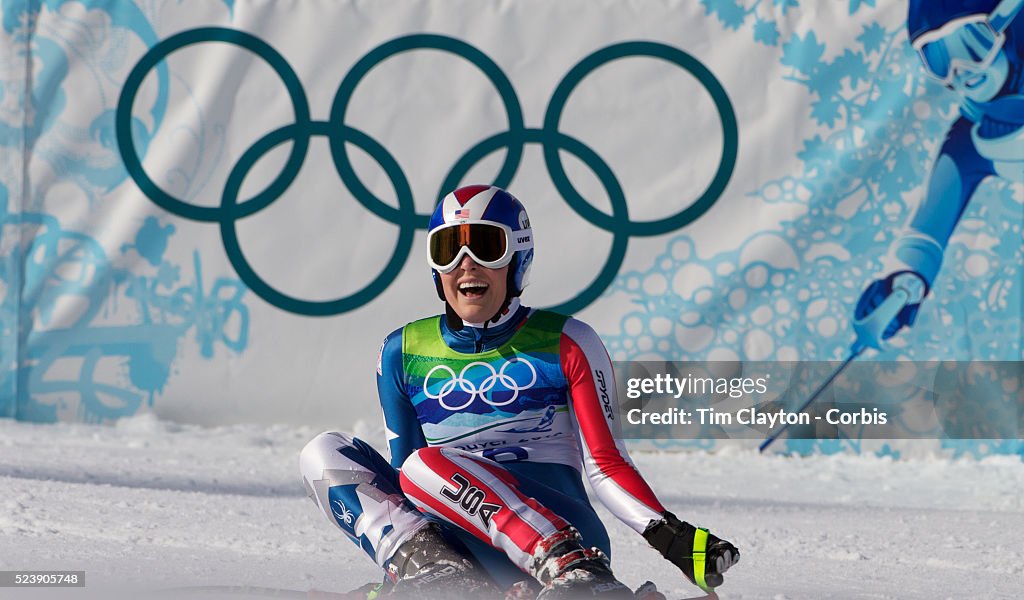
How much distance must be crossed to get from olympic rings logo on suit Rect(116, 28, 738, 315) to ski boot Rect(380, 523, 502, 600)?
3.56 m

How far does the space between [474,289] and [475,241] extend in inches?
4.7

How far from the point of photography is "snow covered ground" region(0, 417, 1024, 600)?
351 centimetres

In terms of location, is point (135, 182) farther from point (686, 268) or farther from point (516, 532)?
point (516, 532)

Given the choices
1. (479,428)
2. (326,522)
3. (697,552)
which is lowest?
(326,522)

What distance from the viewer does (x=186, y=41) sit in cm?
629

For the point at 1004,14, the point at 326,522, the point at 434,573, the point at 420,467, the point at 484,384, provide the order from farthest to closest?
the point at 1004,14, the point at 326,522, the point at 484,384, the point at 420,467, the point at 434,573

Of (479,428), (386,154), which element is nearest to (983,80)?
(386,154)

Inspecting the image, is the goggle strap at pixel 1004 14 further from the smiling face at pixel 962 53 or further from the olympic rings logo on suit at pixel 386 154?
the olympic rings logo on suit at pixel 386 154

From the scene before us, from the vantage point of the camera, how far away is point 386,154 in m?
6.27

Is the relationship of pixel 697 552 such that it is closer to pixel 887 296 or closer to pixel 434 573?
pixel 434 573

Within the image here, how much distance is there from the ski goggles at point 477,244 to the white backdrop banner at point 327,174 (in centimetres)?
325

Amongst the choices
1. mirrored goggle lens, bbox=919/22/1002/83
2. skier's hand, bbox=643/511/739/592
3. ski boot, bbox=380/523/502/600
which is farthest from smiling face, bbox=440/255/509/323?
mirrored goggle lens, bbox=919/22/1002/83

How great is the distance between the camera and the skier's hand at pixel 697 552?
2496mm

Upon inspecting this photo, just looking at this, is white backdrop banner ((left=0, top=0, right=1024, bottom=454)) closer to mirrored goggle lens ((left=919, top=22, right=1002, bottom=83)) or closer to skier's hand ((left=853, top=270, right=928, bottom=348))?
skier's hand ((left=853, top=270, right=928, bottom=348))
